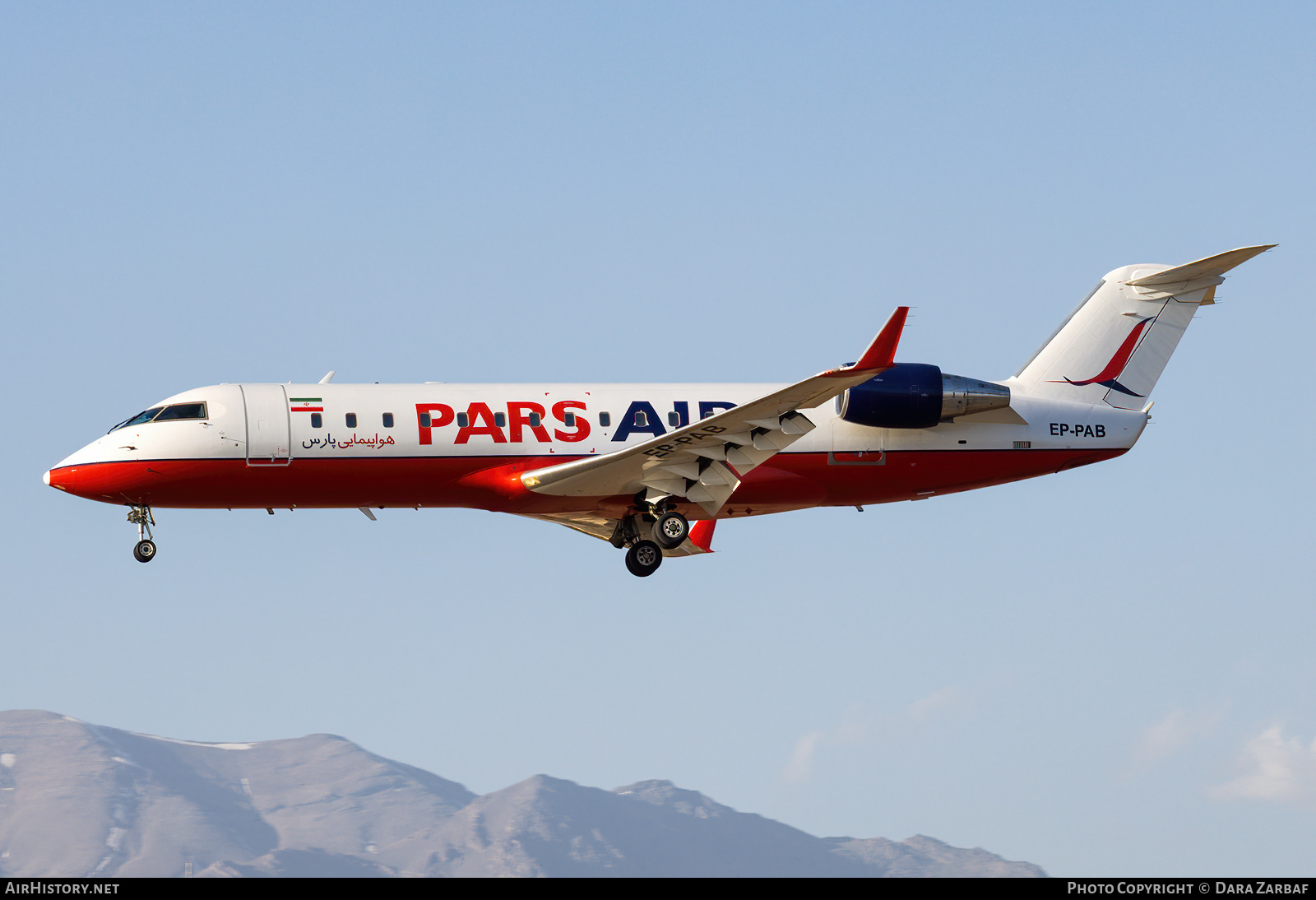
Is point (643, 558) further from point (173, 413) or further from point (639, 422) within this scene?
point (173, 413)

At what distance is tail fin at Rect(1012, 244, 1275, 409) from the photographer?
112 ft

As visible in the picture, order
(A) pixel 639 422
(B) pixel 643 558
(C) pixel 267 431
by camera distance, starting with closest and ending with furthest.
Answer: (C) pixel 267 431
(A) pixel 639 422
(B) pixel 643 558

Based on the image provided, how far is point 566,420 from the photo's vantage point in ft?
101

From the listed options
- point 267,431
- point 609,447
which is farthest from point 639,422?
point 267,431

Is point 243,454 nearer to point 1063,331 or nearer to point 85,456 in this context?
point 85,456

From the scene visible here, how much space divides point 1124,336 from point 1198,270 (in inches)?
84.7

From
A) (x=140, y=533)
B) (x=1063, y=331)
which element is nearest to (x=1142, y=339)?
(x=1063, y=331)

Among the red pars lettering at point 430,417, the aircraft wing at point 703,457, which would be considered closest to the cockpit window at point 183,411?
the red pars lettering at point 430,417

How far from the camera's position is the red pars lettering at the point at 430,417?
29984 millimetres

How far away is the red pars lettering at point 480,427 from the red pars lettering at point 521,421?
22cm

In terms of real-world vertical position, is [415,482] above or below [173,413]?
below
